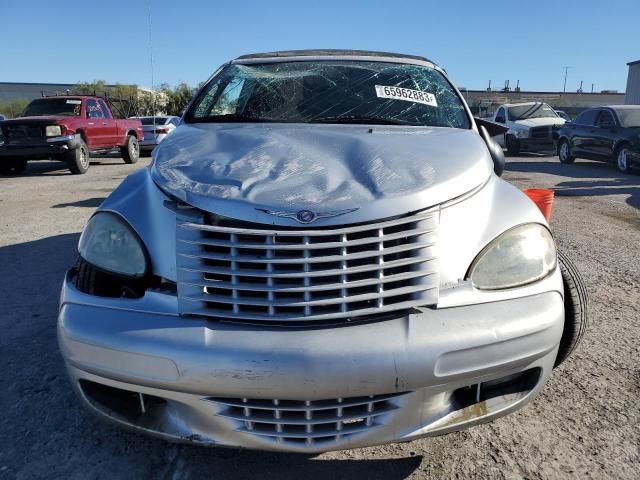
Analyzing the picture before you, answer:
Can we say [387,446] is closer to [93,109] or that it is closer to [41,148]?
[41,148]

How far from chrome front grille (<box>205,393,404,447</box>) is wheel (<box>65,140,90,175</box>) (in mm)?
11378

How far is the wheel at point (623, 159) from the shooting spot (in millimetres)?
11484

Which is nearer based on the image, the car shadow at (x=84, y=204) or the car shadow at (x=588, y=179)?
the car shadow at (x=84, y=204)

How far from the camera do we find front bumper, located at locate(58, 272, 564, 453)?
1.57 meters

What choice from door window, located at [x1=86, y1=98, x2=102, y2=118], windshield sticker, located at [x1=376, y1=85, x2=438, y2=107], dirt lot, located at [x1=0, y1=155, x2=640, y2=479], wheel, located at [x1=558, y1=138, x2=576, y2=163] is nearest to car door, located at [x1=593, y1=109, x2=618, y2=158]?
wheel, located at [x1=558, y1=138, x2=576, y2=163]

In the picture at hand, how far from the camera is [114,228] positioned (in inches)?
78.9

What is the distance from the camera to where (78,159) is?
1162cm

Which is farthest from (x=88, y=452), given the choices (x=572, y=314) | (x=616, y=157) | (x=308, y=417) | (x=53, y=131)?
(x=616, y=157)

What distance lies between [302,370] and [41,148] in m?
11.5

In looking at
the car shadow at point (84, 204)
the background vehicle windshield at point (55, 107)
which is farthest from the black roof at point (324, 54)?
the background vehicle windshield at point (55, 107)

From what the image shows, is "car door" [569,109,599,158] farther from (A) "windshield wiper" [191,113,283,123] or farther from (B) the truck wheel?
(A) "windshield wiper" [191,113,283,123]

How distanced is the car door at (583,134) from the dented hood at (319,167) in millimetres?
12035

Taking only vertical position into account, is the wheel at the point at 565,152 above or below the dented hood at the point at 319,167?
below

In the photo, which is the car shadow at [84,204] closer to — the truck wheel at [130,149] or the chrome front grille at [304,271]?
the chrome front grille at [304,271]
